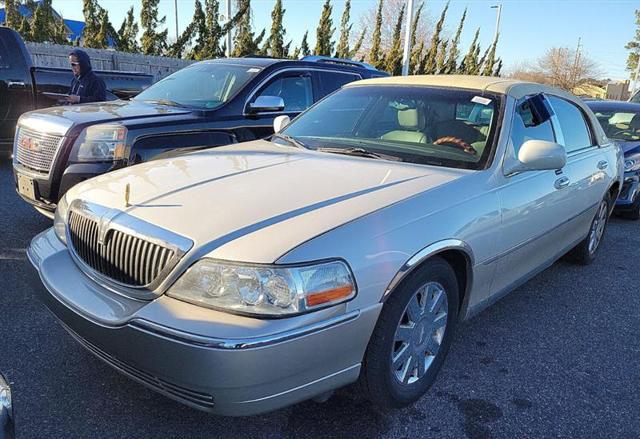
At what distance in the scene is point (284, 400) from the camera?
6.67ft

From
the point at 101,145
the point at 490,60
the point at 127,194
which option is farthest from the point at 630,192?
the point at 490,60

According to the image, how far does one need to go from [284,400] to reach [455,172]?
1.54 meters

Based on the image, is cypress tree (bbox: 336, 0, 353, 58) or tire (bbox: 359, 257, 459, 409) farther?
cypress tree (bbox: 336, 0, 353, 58)

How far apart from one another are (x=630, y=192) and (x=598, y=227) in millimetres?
2194

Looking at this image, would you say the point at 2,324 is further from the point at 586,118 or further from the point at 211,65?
the point at 586,118

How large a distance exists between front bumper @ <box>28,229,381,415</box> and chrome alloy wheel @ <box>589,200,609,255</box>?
3489 mm

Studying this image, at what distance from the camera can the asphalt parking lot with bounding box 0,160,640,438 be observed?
95.3 inches

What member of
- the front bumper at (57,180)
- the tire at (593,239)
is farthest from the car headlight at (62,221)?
the tire at (593,239)

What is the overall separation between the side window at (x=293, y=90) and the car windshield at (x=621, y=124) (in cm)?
452

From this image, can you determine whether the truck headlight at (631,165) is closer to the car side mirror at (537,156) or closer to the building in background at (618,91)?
the car side mirror at (537,156)

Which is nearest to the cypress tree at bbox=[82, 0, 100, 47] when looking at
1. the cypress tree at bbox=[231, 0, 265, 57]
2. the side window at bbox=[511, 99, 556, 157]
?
the cypress tree at bbox=[231, 0, 265, 57]

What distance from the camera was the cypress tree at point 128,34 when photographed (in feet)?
68.8

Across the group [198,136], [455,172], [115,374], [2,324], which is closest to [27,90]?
[198,136]

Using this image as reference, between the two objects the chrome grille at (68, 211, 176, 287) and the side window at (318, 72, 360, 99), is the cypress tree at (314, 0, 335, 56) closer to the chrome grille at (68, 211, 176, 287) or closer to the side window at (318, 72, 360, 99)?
the side window at (318, 72, 360, 99)
